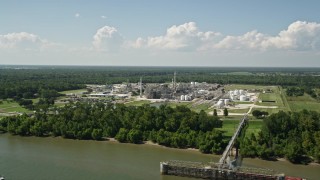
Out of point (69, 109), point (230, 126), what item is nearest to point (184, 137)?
point (230, 126)

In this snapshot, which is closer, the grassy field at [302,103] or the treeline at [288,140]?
the treeline at [288,140]

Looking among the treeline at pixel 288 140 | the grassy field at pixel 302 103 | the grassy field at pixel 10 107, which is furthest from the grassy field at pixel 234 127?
the grassy field at pixel 10 107

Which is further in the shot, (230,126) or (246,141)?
(230,126)

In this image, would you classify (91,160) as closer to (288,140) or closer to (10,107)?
(288,140)

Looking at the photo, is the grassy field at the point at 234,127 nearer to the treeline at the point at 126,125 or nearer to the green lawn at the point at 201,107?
the treeline at the point at 126,125

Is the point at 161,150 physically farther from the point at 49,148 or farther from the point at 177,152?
the point at 49,148

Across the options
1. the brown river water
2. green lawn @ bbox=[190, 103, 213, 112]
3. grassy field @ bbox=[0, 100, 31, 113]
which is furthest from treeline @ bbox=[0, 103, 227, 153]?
green lawn @ bbox=[190, 103, 213, 112]
